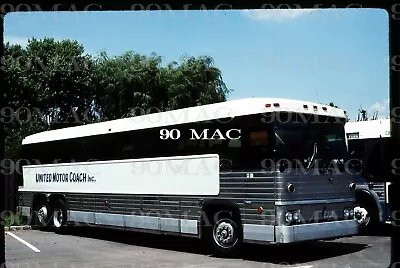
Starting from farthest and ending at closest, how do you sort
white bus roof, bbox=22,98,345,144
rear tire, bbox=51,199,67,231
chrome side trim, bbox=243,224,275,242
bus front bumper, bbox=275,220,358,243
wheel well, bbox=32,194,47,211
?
wheel well, bbox=32,194,47,211 → rear tire, bbox=51,199,67,231 → white bus roof, bbox=22,98,345,144 → chrome side trim, bbox=243,224,275,242 → bus front bumper, bbox=275,220,358,243

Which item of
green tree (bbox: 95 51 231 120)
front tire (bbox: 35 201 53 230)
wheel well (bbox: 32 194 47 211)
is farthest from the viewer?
wheel well (bbox: 32 194 47 211)

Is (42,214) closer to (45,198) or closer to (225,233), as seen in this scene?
(45,198)

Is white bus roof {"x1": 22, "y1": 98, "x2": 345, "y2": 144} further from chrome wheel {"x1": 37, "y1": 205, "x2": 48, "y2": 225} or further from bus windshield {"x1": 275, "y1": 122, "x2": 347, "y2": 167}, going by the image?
chrome wheel {"x1": 37, "y1": 205, "x2": 48, "y2": 225}

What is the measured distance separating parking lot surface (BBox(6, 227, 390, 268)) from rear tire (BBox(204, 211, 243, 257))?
0.20m

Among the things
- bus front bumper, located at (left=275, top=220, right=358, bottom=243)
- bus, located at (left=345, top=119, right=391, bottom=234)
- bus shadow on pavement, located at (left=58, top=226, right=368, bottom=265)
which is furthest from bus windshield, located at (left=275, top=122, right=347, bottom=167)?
bus, located at (left=345, top=119, right=391, bottom=234)

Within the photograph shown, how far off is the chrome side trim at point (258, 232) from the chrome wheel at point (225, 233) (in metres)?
0.34

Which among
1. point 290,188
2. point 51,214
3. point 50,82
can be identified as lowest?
point 51,214

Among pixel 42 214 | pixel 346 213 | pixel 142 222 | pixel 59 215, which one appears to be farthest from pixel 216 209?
pixel 42 214

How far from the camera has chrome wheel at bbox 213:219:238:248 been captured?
9219 mm

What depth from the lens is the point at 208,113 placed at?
31.3ft

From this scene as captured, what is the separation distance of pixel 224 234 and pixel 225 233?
36 mm

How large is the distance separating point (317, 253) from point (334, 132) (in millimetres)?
2229

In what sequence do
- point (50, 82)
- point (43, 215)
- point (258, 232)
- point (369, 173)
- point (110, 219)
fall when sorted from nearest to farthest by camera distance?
point (50, 82), point (258, 232), point (369, 173), point (110, 219), point (43, 215)

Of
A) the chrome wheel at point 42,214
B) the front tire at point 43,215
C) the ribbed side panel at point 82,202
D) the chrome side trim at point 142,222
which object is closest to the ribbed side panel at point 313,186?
the chrome side trim at point 142,222
